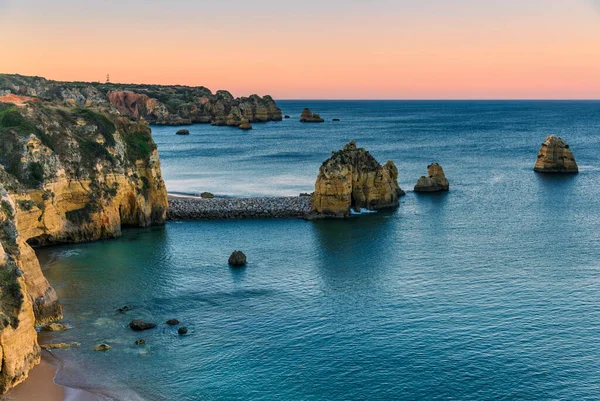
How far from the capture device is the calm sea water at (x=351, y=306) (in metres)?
44.0

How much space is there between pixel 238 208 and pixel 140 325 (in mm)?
49108

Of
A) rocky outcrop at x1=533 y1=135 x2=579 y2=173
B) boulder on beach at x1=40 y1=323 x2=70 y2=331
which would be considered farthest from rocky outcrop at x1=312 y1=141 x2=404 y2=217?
boulder on beach at x1=40 y1=323 x2=70 y2=331

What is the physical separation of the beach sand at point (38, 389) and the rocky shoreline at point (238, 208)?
179ft

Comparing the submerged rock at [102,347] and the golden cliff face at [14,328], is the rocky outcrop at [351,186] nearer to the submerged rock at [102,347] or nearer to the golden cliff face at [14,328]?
the submerged rock at [102,347]

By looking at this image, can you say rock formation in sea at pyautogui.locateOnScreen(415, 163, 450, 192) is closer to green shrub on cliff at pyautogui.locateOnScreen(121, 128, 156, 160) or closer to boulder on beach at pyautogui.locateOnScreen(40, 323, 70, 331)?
green shrub on cliff at pyautogui.locateOnScreen(121, 128, 156, 160)

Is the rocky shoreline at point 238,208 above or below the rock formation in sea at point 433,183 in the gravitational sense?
below

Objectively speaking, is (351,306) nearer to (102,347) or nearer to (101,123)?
(102,347)

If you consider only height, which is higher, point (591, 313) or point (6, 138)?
point (6, 138)

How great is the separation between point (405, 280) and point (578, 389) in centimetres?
2589

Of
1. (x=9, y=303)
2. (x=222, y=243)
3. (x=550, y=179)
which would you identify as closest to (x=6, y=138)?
(x=222, y=243)

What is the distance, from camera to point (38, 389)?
4266cm

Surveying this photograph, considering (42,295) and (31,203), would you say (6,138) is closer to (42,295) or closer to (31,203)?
(31,203)

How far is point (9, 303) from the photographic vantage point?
43062mm

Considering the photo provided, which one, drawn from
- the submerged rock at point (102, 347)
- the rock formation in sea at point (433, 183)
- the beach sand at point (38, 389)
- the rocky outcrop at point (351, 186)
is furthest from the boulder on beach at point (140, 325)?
the rock formation in sea at point (433, 183)
